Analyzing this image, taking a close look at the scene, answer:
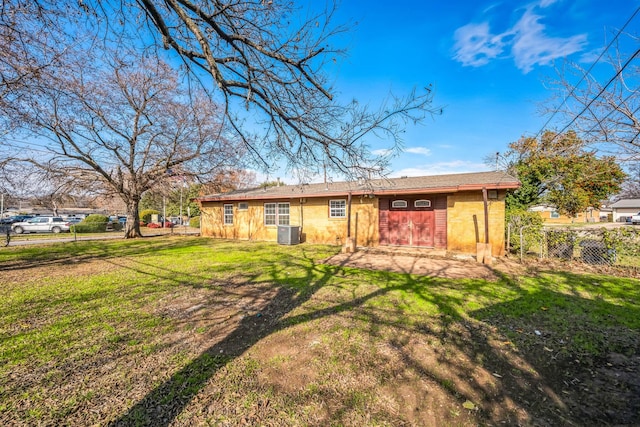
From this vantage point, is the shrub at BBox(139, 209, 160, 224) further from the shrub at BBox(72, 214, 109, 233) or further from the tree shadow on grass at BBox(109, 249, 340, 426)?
the tree shadow on grass at BBox(109, 249, 340, 426)

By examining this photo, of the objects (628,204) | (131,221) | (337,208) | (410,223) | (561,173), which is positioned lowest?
(410,223)

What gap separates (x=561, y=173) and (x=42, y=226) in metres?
37.2

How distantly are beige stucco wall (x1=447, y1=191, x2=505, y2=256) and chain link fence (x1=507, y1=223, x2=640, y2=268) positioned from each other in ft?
1.82

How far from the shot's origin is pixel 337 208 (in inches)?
486

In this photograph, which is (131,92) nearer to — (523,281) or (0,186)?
(0,186)

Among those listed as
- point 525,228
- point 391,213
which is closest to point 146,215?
point 391,213

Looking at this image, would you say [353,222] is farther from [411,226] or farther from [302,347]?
[302,347]

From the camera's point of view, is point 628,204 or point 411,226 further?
point 628,204

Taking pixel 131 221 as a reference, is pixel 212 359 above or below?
below

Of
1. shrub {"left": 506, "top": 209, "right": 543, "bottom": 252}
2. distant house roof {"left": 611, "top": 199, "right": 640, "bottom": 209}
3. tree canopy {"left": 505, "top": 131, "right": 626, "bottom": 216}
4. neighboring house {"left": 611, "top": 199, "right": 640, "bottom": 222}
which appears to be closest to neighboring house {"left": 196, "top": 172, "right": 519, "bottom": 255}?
shrub {"left": 506, "top": 209, "right": 543, "bottom": 252}

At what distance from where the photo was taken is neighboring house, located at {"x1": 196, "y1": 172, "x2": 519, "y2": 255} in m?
9.42

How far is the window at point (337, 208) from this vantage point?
12203mm

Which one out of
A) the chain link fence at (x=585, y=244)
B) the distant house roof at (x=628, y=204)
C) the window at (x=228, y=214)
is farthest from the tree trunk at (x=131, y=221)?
the distant house roof at (x=628, y=204)

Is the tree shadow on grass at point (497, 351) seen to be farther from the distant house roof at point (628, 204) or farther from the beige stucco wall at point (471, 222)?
the distant house roof at point (628, 204)
